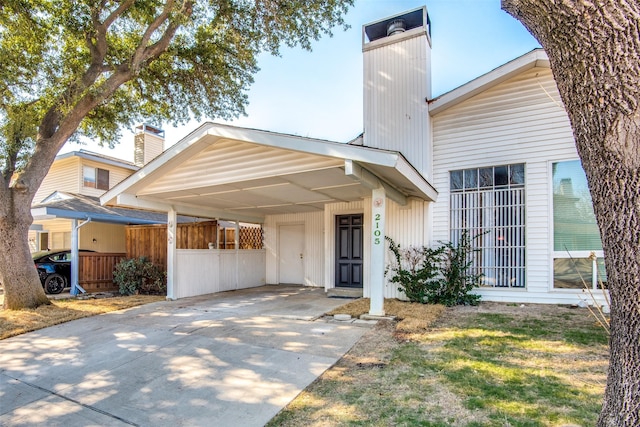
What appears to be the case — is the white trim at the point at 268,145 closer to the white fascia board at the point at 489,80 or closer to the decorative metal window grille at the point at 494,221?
the decorative metal window grille at the point at 494,221

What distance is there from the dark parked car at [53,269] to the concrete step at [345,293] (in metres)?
8.69

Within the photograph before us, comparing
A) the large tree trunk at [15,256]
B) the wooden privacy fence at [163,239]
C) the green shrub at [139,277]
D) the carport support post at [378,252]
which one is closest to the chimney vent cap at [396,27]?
the carport support post at [378,252]

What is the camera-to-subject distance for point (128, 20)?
1038cm

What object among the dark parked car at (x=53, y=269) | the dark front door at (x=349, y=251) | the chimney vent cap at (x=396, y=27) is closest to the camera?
the chimney vent cap at (x=396, y=27)

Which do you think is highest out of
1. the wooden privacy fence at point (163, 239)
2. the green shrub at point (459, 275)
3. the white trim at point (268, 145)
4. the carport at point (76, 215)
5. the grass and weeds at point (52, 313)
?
the white trim at point (268, 145)

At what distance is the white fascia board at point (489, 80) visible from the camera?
23.3ft

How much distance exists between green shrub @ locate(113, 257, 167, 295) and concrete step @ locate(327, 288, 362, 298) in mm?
4910

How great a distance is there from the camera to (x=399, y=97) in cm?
855

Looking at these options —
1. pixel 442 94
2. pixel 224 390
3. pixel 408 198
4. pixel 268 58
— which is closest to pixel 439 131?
pixel 442 94

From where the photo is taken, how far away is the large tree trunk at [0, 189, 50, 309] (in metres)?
7.34

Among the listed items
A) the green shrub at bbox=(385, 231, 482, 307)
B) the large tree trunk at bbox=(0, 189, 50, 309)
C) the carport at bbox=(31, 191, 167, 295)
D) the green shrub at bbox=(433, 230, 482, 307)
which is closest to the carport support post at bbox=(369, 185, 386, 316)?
the green shrub at bbox=(385, 231, 482, 307)

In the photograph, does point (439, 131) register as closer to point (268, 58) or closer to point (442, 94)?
point (442, 94)

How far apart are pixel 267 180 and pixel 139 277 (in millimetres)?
6093

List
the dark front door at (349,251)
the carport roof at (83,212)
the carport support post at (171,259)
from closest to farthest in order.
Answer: the carport support post at (171,259), the dark front door at (349,251), the carport roof at (83,212)
